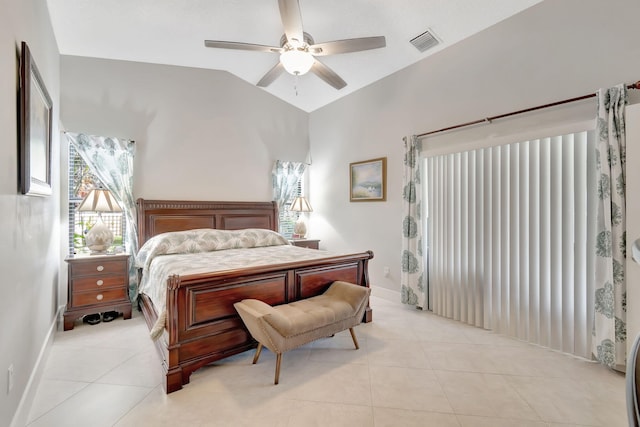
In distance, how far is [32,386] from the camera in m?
1.87

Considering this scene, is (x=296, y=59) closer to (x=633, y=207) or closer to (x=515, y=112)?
(x=515, y=112)

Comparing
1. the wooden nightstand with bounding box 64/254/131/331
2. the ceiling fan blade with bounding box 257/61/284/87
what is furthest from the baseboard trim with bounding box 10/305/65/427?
the ceiling fan blade with bounding box 257/61/284/87

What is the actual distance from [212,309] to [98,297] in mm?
1867

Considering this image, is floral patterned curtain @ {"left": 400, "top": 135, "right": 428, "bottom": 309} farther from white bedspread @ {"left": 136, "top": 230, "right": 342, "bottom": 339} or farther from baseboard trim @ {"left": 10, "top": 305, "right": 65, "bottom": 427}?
baseboard trim @ {"left": 10, "top": 305, "right": 65, "bottom": 427}

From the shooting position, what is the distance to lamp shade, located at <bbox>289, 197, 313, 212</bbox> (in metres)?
4.91

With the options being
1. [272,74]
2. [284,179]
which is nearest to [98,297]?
[284,179]

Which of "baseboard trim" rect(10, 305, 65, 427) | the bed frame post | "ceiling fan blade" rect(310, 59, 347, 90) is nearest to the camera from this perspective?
"baseboard trim" rect(10, 305, 65, 427)

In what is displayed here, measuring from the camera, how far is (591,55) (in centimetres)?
235

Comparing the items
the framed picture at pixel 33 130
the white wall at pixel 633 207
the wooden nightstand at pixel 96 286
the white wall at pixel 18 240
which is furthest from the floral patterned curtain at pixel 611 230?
the wooden nightstand at pixel 96 286

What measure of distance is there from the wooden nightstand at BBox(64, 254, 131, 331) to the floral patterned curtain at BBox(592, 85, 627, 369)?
14.9 ft

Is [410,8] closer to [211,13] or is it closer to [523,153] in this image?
[523,153]

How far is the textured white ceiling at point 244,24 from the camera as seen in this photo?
2713 millimetres

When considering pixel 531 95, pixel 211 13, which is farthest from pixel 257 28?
pixel 531 95

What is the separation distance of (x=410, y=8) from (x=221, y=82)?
2.84m
